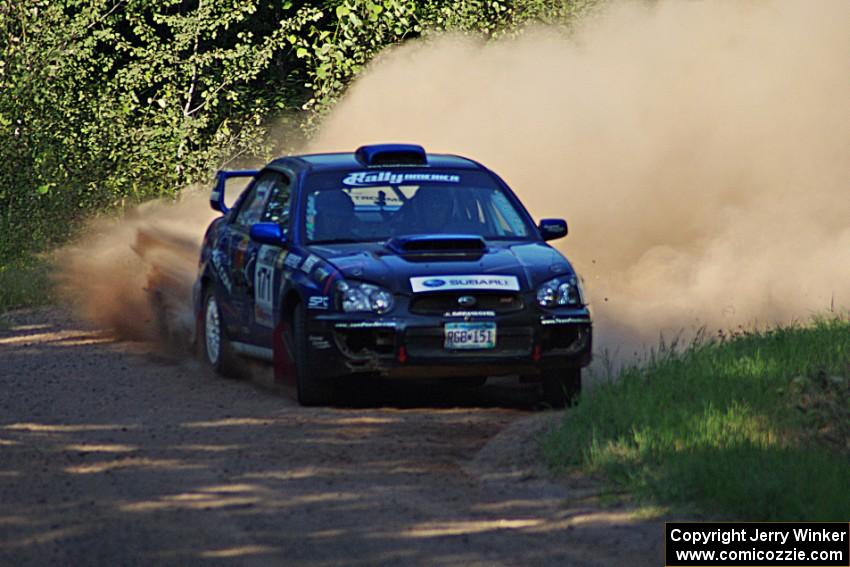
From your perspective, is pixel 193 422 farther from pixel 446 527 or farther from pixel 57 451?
pixel 446 527

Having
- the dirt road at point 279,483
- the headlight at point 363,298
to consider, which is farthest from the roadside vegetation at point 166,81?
the headlight at point 363,298

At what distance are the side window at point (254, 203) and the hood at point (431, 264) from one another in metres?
1.31

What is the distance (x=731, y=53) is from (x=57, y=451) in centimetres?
1461

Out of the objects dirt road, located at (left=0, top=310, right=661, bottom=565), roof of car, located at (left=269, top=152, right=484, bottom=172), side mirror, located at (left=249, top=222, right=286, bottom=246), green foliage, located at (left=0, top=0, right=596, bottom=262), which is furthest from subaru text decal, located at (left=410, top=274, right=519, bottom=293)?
green foliage, located at (left=0, top=0, right=596, bottom=262)

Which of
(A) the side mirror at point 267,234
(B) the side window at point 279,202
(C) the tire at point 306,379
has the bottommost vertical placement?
(C) the tire at point 306,379

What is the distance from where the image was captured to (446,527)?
7316 mm

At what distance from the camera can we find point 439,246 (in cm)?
1092

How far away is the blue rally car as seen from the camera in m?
10.4

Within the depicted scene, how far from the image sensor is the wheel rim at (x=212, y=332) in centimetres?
1250

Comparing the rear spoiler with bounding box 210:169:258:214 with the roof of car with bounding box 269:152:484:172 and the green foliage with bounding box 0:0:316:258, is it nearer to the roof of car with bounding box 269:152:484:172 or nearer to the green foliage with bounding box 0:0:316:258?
the roof of car with bounding box 269:152:484:172

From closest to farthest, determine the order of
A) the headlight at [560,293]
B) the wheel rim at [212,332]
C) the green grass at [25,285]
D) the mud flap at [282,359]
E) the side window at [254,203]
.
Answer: the headlight at [560,293] < the mud flap at [282,359] < the side window at [254,203] < the wheel rim at [212,332] < the green grass at [25,285]

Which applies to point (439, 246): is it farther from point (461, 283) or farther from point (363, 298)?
point (363, 298)

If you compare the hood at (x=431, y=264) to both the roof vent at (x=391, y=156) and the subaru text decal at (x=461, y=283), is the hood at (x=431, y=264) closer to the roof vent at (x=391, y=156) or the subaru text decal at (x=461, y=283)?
the subaru text decal at (x=461, y=283)

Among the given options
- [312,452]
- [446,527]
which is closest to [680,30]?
[312,452]
